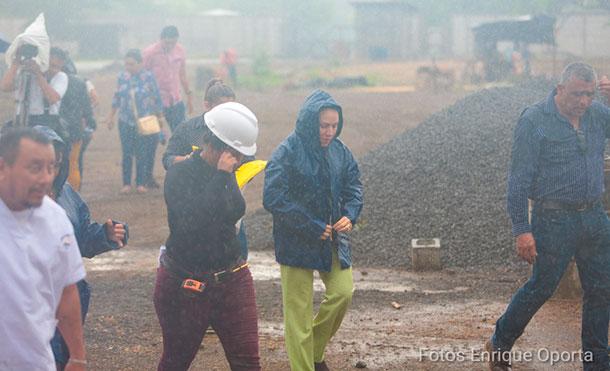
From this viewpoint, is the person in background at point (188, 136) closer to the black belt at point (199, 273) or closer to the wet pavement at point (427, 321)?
the wet pavement at point (427, 321)

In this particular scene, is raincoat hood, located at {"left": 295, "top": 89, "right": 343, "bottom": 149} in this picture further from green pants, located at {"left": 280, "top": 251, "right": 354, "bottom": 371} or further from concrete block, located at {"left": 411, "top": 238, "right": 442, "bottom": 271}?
concrete block, located at {"left": 411, "top": 238, "right": 442, "bottom": 271}

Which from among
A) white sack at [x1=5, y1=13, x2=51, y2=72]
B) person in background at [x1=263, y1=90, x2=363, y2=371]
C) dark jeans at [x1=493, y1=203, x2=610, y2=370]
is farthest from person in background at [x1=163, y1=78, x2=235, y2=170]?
white sack at [x1=5, y1=13, x2=51, y2=72]

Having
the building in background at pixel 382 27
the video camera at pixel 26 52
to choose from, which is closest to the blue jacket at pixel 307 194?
the video camera at pixel 26 52

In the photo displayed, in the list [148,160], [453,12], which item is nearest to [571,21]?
[453,12]

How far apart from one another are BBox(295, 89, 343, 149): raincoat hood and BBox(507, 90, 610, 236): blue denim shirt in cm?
112

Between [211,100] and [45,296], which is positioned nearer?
[45,296]

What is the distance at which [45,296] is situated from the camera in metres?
3.52

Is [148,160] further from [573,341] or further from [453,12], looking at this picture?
[453,12]

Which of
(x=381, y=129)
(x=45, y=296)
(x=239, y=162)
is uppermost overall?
(x=239, y=162)

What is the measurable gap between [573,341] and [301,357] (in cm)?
233

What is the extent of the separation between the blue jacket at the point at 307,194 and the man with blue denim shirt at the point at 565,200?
3.41ft

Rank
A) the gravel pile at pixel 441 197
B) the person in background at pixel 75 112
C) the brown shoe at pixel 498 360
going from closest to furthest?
the brown shoe at pixel 498 360 → the gravel pile at pixel 441 197 → the person in background at pixel 75 112

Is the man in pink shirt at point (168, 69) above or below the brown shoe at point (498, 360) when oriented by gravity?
above

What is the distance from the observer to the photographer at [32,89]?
9.48m
